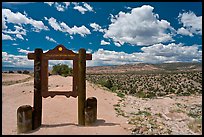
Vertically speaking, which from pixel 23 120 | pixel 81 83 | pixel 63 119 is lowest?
pixel 63 119

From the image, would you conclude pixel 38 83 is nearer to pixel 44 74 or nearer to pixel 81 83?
pixel 44 74

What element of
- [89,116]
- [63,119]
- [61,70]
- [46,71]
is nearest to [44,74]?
[46,71]

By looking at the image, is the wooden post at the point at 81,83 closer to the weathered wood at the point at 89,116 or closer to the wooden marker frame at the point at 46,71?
the wooden marker frame at the point at 46,71

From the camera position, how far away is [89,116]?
328 inches

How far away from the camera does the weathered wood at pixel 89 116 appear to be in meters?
8.29

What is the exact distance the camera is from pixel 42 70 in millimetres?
8242

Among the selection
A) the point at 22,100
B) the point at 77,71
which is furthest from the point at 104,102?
the point at 77,71

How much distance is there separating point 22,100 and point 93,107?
6983mm

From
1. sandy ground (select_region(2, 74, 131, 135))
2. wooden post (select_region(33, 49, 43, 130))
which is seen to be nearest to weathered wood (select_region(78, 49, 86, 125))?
sandy ground (select_region(2, 74, 131, 135))

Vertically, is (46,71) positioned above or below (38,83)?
above

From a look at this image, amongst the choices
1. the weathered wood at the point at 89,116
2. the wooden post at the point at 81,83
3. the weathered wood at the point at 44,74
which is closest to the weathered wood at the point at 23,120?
the weathered wood at the point at 44,74

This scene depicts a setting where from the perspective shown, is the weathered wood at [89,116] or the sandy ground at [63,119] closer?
the sandy ground at [63,119]

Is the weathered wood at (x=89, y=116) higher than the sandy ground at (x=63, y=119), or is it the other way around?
the weathered wood at (x=89, y=116)

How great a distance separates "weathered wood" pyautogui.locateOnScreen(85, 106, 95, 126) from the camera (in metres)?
8.29
